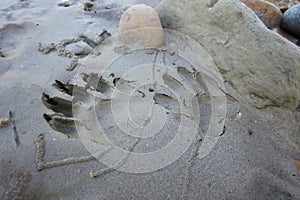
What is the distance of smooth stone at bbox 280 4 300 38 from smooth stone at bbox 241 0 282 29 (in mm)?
68

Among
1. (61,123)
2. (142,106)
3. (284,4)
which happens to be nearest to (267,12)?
(284,4)

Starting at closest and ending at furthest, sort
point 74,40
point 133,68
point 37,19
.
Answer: point 133,68 → point 74,40 → point 37,19

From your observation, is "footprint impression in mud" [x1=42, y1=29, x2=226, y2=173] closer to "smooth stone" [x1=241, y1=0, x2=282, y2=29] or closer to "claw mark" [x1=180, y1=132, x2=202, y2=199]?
"claw mark" [x1=180, y1=132, x2=202, y2=199]

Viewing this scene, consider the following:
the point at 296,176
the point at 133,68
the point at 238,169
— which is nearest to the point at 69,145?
the point at 133,68

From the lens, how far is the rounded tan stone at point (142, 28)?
2227 millimetres

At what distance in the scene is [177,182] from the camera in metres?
1.42

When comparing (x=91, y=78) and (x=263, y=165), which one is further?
(x=91, y=78)

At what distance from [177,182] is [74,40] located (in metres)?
1.50

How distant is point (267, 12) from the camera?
2.74 meters

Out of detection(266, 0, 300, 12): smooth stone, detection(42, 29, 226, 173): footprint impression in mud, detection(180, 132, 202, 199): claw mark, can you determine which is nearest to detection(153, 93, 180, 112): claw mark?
detection(42, 29, 226, 173): footprint impression in mud

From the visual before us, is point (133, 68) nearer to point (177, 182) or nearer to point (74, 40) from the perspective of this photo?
point (74, 40)

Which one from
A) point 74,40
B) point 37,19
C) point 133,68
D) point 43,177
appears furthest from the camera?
point 37,19

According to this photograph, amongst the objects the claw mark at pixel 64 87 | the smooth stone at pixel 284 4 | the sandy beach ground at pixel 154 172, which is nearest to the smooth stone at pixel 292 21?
the smooth stone at pixel 284 4

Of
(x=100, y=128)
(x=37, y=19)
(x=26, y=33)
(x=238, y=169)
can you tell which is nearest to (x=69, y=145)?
(x=100, y=128)
